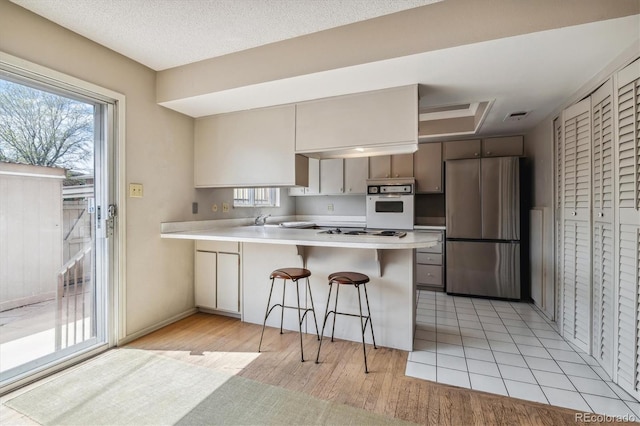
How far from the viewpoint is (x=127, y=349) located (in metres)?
2.41

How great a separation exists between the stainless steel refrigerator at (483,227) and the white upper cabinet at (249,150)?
7.15ft

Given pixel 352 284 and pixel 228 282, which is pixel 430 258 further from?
pixel 228 282

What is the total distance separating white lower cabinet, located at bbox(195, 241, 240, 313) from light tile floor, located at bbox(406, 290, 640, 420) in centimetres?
182

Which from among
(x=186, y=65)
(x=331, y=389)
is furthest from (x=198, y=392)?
(x=186, y=65)

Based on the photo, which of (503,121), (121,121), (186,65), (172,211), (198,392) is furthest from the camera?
(503,121)

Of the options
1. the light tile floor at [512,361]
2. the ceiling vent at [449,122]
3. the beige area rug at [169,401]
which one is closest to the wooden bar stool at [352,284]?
the light tile floor at [512,361]

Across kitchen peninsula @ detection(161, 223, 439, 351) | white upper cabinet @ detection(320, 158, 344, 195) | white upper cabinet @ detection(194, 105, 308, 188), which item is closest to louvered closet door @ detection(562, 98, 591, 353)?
kitchen peninsula @ detection(161, 223, 439, 351)

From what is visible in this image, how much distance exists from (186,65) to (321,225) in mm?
3272

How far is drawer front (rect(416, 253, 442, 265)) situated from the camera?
4.06m

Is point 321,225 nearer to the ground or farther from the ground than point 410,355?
farther from the ground

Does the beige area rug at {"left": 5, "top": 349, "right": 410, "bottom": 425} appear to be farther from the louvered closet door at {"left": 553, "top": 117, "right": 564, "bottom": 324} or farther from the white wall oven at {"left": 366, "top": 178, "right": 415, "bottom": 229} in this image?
the white wall oven at {"left": 366, "top": 178, "right": 415, "bottom": 229}

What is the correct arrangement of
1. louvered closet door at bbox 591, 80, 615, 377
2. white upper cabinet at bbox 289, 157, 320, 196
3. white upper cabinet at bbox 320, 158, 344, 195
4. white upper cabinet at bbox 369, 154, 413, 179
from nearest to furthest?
louvered closet door at bbox 591, 80, 615, 377, white upper cabinet at bbox 369, 154, 413, 179, white upper cabinet at bbox 320, 158, 344, 195, white upper cabinet at bbox 289, 157, 320, 196

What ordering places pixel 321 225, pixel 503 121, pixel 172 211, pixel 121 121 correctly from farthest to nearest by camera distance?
pixel 321 225 < pixel 503 121 < pixel 172 211 < pixel 121 121

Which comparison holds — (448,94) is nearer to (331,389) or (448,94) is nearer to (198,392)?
(331,389)
